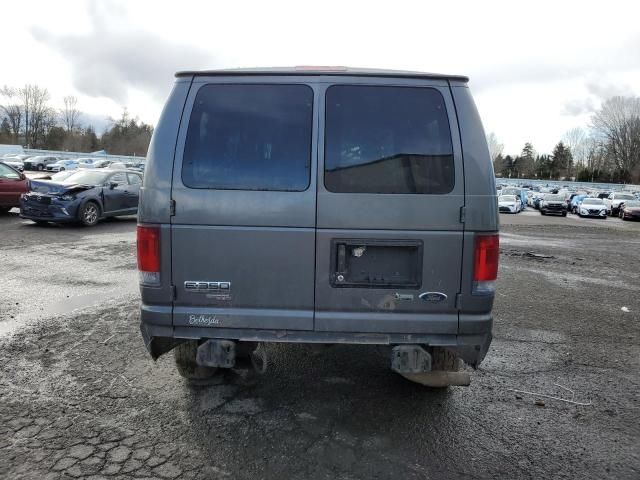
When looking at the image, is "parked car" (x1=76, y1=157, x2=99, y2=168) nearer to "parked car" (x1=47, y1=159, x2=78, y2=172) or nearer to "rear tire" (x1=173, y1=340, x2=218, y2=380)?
"parked car" (x1=47, y1=159, x2=78, y2=172)

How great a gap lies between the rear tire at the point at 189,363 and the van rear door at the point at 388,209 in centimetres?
110

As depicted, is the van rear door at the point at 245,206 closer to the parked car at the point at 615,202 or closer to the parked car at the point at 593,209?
the parked car at the point at 593,209

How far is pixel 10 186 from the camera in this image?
45.7 feet

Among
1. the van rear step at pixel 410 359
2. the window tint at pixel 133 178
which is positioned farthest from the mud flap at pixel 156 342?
the window tint at pixel 133 178

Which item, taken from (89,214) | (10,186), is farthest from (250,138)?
(10,186)

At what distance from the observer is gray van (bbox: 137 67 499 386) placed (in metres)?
3.08

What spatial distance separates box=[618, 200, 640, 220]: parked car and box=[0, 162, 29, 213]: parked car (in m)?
33.5

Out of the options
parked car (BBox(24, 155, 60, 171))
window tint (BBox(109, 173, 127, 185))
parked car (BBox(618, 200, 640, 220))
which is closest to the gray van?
window tint (BBox(109, 173, 127, 185))

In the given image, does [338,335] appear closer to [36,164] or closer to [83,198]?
[83,198]

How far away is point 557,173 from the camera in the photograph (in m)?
119

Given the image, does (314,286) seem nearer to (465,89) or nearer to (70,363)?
(465,89)

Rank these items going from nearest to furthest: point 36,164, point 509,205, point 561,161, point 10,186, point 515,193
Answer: point 10,186
point 509,205
point 515,193
point 36,164
point 561,161

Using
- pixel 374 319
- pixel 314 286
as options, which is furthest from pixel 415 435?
pixel 314 286

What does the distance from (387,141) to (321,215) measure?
2.15 ft
